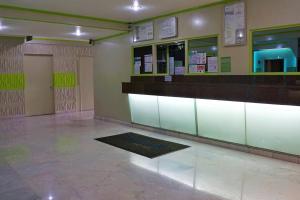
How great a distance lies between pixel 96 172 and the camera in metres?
3.89

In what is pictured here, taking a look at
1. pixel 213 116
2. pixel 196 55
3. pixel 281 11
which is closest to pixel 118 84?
pixel 196 55

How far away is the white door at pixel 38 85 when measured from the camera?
363 inches

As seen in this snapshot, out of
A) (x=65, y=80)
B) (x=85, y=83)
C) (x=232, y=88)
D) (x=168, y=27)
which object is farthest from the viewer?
(x=85, y=83)

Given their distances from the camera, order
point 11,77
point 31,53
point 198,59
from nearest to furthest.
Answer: point 198,59 → point 11,77 → point 31,53

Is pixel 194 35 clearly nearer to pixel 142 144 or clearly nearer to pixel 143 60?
pixel 143 60

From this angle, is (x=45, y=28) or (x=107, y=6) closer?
(x=107, y=6)

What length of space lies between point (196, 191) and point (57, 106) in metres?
7.73

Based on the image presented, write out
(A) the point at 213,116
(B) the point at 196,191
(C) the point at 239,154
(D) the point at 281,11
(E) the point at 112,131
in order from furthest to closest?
(E) the point at 112,131 → (A) the point at 213,116 → (C) the point at 239,154 → (D) the point at 281,11 → (B) the point at 196,191

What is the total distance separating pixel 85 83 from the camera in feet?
34.7

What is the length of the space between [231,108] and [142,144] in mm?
1831

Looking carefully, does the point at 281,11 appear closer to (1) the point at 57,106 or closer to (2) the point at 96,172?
(2) the point at 96,172

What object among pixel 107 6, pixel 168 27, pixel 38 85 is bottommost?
pixel 38 85

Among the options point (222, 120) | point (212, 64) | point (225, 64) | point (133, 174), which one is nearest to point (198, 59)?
point (212, 64)

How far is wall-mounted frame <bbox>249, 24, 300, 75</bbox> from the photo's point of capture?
4.12 meters
